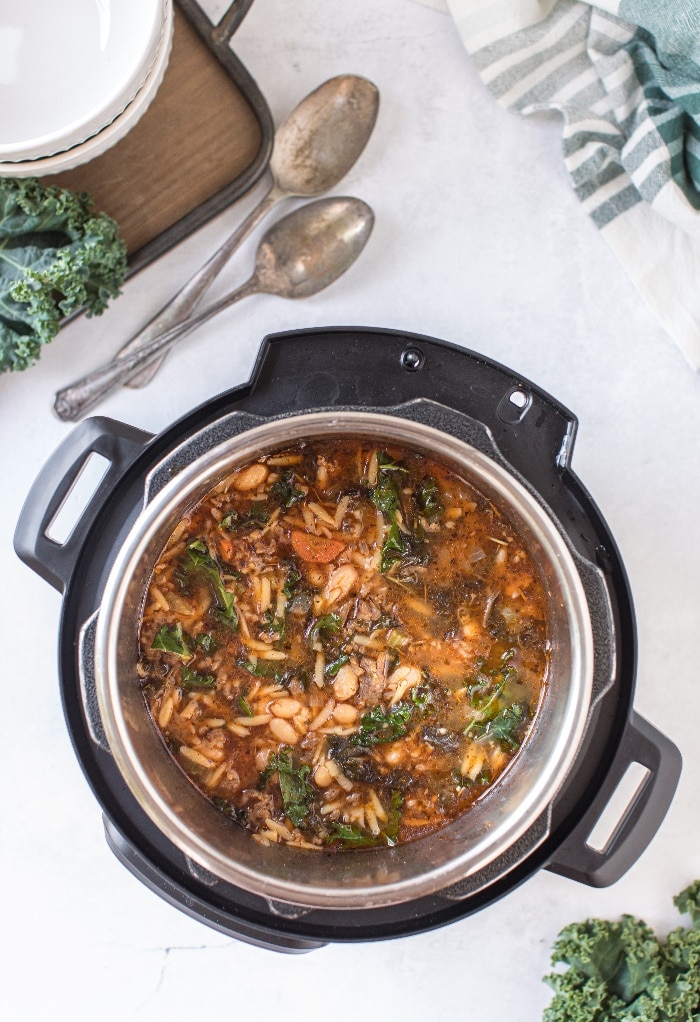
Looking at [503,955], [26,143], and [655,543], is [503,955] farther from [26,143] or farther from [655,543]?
[26,143]

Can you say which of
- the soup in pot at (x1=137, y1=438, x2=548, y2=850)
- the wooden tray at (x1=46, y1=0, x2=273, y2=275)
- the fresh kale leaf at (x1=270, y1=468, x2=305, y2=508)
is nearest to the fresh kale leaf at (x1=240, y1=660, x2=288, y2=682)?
the soup in pot at (x1=137, y1=438, x2=548, y2=850)

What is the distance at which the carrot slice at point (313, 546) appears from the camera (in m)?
1.85

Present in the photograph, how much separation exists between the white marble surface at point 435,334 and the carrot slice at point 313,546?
0.45 metres

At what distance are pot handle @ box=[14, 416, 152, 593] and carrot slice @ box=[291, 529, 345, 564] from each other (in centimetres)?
38

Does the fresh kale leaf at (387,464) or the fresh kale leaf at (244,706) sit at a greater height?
the fresh kale leaf at (387,464)

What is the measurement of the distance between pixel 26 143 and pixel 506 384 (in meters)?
1.05

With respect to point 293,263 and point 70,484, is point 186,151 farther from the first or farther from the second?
point 70,484

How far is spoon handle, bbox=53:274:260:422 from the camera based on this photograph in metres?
1.97

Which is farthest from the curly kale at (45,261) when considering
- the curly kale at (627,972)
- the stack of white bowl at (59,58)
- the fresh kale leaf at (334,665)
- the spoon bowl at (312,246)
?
the curly kale at (627,972)

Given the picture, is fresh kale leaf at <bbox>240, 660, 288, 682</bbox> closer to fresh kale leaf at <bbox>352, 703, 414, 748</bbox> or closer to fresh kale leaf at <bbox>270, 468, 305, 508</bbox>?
fresh kale leaf at <bbox>352, 703, 414, 748</bbox>

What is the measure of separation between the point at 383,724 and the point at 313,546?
410 millimetres

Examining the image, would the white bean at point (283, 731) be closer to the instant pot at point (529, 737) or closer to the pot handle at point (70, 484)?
the instant pot at point (529, 737)

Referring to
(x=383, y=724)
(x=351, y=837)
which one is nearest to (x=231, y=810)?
(x=351, y=837)

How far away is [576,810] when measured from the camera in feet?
5.99
